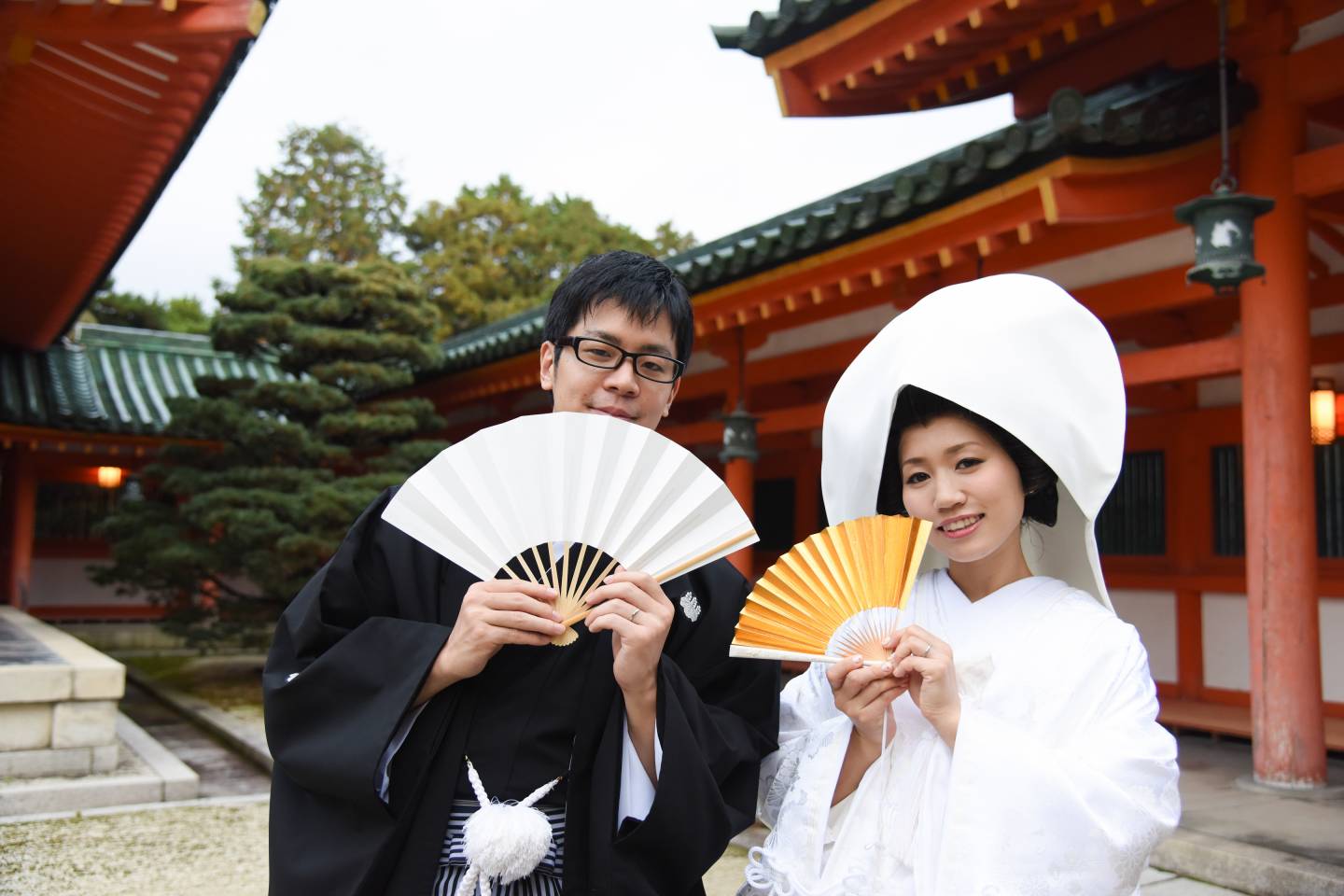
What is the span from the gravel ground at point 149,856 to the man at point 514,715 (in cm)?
284

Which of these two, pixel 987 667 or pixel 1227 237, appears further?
pixel 1227 237

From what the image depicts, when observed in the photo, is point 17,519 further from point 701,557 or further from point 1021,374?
point 1021,374

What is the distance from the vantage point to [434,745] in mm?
1835

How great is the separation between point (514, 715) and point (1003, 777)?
0.85m

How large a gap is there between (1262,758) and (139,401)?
13.7 metres

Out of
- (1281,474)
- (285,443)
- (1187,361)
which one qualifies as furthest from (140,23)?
(1281,474)

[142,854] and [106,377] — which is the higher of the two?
[106,377]

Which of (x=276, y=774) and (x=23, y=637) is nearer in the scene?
(x=276, y=774)

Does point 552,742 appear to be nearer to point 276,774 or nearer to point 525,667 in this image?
point 525,667

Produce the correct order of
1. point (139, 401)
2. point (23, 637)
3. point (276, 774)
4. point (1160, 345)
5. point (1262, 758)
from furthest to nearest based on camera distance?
point (139, 401) → point (23, 637) → point (1160, 345) → point (1262, 758) → point (276, 774)

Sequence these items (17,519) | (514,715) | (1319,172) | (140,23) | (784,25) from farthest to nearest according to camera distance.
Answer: (17,519) → (784,25) → (1319,172) → (140,23) → (514,715)

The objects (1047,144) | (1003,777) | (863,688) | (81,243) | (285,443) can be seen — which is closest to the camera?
(1003,777)

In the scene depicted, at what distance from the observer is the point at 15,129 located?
21.2 feet

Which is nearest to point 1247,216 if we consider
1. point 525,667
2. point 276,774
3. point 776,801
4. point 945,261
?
point 945,261
